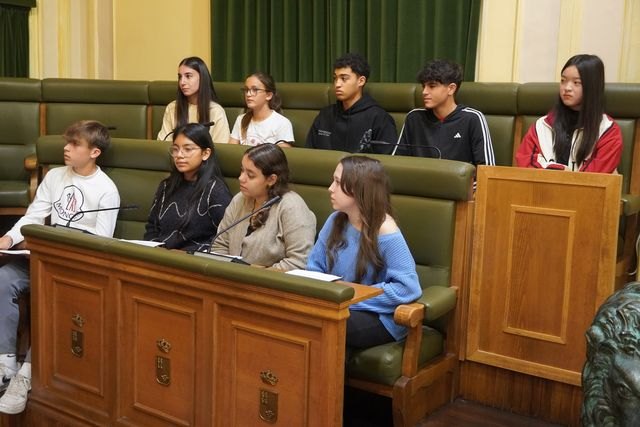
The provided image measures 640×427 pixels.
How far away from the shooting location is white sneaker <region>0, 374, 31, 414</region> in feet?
8.27

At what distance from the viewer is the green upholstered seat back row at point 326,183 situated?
242 centimetres

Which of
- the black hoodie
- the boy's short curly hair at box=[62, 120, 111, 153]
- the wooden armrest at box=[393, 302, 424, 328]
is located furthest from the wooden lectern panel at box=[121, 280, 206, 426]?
the black hoodie

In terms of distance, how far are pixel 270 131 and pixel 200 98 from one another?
44 centimetres

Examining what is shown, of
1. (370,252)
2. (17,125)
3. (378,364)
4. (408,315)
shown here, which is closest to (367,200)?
(370,252)

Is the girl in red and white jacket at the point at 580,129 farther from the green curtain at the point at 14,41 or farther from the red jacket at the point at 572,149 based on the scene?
the green curtain at the point at 14,41

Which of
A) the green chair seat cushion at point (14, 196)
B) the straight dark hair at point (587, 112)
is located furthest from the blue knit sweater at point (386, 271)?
the green chair seat cushion at point (14, 196)

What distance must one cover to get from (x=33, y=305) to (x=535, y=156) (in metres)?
1.89

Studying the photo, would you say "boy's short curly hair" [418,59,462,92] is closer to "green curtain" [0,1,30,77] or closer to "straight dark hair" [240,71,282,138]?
"straight dark hair" [240,71,282,138]

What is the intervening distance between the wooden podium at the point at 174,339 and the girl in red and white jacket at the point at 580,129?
3.94 ft

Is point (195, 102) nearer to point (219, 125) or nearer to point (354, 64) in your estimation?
point (219, 125)

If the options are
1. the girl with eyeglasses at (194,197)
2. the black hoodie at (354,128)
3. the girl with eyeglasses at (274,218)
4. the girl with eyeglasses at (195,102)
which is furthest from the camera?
the girl with eyeglasses at (195,102)

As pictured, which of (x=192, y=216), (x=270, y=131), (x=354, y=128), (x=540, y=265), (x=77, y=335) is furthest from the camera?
(x=270, y=131)

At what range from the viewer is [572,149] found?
2824 mm

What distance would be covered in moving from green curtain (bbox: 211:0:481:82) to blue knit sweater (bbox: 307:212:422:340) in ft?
6.07
